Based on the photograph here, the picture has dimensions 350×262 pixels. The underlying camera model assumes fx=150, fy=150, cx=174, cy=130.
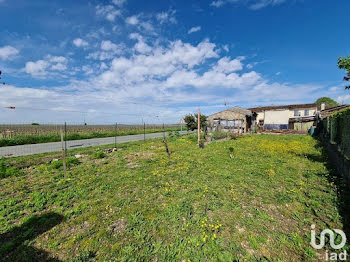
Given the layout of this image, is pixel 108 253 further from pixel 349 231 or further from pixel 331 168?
pixel 331 168

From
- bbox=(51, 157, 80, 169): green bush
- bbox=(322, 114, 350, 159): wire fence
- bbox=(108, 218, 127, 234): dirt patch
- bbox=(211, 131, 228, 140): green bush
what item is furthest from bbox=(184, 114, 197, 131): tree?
bbox=(108, 218, 127, 234): dirt patch

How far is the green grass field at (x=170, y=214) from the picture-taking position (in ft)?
7.43

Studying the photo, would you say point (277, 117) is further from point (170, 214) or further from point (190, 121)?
point (170, 214)

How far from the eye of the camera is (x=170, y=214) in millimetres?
3123

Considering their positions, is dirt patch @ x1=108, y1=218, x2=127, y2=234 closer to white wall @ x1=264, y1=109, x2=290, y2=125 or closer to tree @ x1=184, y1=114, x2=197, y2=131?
tree @ x1=184, y1=114, x2=197, y2=131

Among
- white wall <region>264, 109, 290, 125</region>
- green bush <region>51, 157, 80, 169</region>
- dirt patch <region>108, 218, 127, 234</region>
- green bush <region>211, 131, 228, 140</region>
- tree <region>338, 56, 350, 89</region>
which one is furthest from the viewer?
white wall <region>264, 109, 290, 125</region>

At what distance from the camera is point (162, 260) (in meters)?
2.11

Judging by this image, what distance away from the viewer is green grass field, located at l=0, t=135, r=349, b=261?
227 centimetres

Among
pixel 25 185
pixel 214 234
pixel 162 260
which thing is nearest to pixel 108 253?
pixel 162 260

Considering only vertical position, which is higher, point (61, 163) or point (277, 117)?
point (277, 117)

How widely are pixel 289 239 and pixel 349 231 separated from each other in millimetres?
1125

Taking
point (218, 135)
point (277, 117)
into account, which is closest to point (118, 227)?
point (218, 135)

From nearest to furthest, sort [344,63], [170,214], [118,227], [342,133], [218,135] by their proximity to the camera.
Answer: [118,227] → [170,214] → [344,63] → [342,133] → [218,135]

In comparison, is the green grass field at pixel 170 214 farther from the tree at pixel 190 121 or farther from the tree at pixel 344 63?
the tree at pixel 190 121
